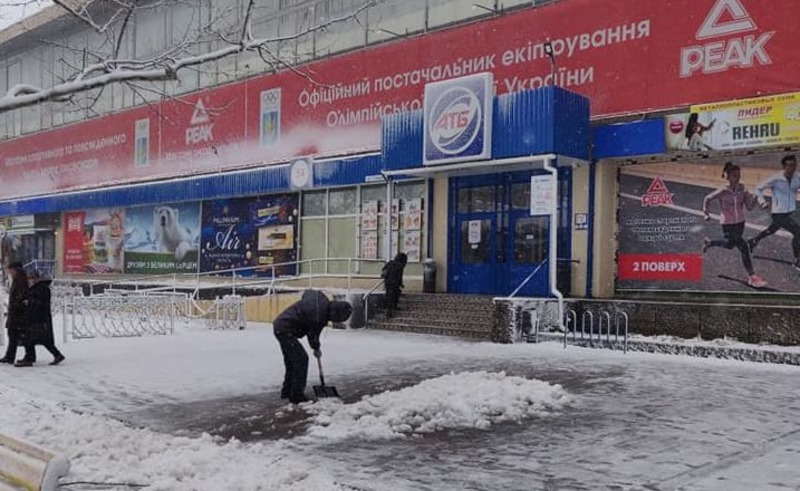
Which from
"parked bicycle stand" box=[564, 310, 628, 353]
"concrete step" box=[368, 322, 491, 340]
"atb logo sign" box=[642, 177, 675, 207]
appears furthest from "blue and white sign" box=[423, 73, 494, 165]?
"parked bicycle stand" box=[564, 310, 628, 353]

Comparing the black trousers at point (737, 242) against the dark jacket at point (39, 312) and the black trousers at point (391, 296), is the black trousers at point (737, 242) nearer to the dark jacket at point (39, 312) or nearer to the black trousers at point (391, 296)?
the black trousers at point (391, 296)

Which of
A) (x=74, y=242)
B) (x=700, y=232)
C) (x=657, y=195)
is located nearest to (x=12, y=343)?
(x=657, y=195)

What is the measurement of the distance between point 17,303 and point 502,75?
1217 centimetres

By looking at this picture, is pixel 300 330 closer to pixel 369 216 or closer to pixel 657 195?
pixel 657 195

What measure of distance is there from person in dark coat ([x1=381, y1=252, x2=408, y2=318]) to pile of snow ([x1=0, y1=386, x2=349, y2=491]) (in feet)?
35.1

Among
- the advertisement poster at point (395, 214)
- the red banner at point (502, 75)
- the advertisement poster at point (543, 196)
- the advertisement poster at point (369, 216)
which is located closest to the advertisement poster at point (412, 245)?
the advertisement poster at point (395, 214)

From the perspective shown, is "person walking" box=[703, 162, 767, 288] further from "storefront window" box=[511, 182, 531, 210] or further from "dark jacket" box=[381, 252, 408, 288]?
"dark jacket" box=[381, 252, 408, 288]

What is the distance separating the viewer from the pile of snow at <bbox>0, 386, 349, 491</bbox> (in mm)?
5621

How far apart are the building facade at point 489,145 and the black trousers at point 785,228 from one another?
13 cm

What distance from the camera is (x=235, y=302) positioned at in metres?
18.6

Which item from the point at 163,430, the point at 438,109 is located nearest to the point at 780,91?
the point at 438,109

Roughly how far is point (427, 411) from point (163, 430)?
2651 mm

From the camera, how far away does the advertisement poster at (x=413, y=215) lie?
2066cm

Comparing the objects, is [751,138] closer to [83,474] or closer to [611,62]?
[611,62]
